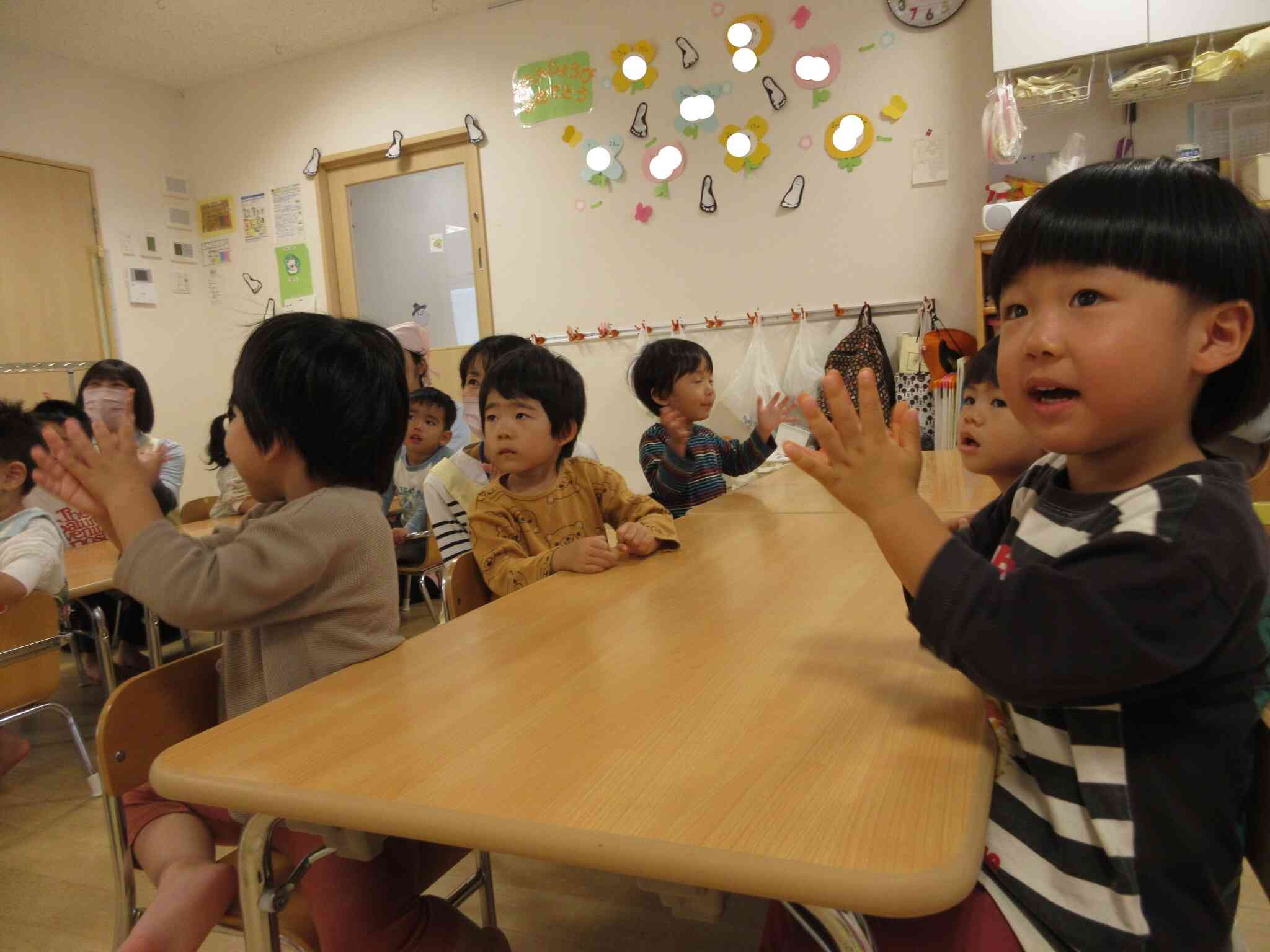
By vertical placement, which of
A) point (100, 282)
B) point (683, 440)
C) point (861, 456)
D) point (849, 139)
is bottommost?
point (683, 440)

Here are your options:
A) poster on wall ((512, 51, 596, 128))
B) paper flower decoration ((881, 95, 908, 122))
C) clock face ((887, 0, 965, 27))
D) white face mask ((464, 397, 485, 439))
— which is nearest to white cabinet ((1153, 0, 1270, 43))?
clock face ((887, 0, 965, 27))

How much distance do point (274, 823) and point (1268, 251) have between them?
943 mm

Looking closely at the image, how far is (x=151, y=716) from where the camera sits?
3.35 feet

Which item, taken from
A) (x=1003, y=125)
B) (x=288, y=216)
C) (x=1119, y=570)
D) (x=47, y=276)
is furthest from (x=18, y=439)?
(x=288, y=216)

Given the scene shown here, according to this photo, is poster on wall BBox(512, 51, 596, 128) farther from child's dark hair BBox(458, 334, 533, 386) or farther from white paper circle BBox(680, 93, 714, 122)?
child's dark hair BBox(458, 334, 533, 386)

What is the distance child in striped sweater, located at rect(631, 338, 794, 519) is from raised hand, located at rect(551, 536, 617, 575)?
3.45ft

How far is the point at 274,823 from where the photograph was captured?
0.77 meters

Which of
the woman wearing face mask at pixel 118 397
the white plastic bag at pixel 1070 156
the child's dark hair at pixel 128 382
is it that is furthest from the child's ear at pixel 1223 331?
the child's dark hair at pixel 128 382

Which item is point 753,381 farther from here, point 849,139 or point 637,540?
point 637,540

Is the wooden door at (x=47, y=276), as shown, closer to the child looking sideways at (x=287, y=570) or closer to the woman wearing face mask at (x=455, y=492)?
the woman wearing face mask at (x=455, y=492)

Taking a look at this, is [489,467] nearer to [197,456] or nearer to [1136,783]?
[1136,783]

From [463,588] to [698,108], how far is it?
347 centimetres

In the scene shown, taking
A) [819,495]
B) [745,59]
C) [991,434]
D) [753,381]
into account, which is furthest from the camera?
[753,381]

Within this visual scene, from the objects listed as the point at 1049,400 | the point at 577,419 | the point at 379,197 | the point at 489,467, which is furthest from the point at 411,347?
the point at 1049,400
